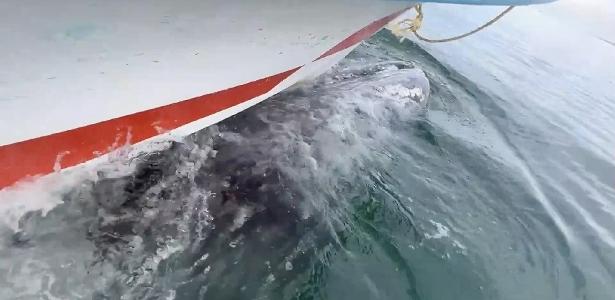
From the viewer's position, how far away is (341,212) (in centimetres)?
291

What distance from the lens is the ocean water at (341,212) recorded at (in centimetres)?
214

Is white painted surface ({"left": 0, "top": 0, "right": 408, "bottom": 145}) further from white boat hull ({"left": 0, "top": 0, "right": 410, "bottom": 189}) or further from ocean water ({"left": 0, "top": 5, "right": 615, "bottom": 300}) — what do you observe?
ocean water ({"left": 0, "top": 5, "right": 615, "bottom": 300})

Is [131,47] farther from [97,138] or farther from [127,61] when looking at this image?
[97,138]

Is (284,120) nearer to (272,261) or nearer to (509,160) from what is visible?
(272,261)

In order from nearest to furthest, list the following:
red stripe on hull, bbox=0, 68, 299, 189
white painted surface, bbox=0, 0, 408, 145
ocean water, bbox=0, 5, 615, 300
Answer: white painted surface, bbox=0, 0, 408, 145
red stripe on hull, bbox=0, 68, 299, 189
ocean water, bbox=0, 5, 615, 300

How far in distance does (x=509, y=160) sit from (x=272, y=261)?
341cm

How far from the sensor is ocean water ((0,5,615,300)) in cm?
214

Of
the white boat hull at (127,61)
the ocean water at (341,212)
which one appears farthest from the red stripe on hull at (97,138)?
the ocean water at (341,212)

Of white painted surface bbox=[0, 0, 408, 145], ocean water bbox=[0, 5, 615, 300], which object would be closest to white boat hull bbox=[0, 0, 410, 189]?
white painted surface bbox=[0, 0, 408, 145]

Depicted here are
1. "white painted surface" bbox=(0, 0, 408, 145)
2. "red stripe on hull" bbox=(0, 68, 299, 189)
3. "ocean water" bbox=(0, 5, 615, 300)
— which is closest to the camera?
"white painted surface" bbox=(0, 0, 408, 145)

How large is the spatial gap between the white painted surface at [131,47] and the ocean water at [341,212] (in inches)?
23.9

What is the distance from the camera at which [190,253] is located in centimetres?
228

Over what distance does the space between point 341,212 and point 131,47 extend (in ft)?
5.62

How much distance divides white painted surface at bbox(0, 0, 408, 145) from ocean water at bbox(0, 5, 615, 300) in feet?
1.99
